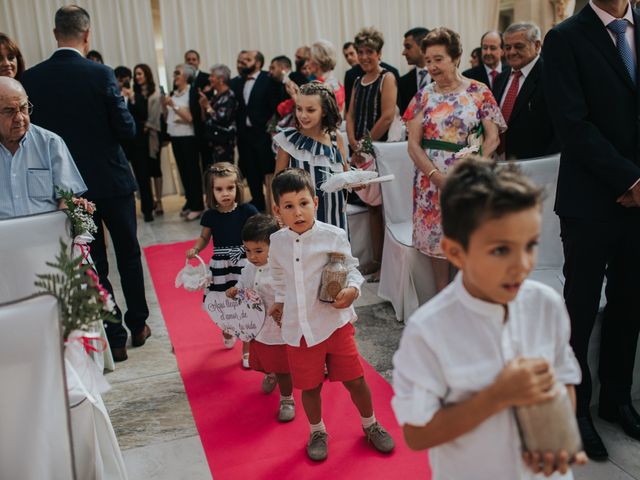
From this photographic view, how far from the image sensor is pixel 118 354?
3488mm

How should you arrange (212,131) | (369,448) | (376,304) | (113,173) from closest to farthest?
(369,448) → (113,173) → (376,304) → (212,131)

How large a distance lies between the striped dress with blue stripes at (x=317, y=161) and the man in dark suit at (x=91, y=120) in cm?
90

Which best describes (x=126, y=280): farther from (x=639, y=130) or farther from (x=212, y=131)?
(x=212, y=131)

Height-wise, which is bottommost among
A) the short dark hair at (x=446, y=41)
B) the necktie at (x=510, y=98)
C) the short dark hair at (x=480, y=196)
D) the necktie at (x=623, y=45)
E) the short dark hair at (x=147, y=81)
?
the short dark hair at (x=480, y=196)

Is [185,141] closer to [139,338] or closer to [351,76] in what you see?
[351,76]

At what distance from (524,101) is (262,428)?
2.25 metres

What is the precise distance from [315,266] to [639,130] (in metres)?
1.21

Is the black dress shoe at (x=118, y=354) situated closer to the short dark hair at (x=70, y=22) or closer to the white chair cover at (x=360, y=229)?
the short dark hair at (x=70, y=22)

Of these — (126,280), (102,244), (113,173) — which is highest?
(113,173)

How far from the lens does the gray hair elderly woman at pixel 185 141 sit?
715 cm

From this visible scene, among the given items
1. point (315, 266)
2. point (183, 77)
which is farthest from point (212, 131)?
point (315, 266)

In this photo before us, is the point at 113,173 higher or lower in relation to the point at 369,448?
higher

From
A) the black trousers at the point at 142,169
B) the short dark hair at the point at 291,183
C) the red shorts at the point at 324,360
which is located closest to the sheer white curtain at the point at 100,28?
the black trousers at the point at 142,169

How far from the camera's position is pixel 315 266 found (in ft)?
7.54
